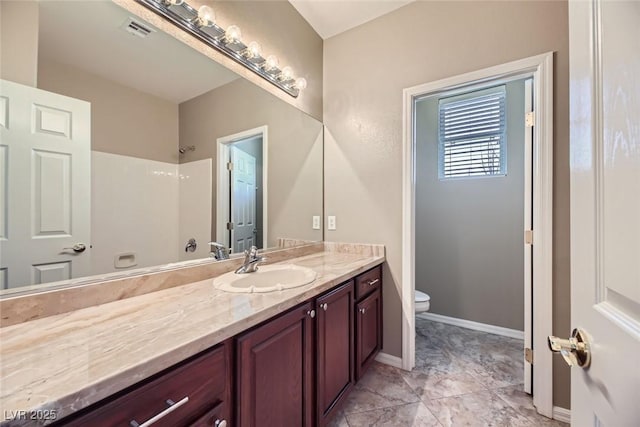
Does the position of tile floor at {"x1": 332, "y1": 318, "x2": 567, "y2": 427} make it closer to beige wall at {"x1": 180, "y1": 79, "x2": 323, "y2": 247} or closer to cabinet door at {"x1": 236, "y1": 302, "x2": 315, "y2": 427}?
cabinet door at {"x1": 236, "y1": 302, "x2": 315, "y2": 427}

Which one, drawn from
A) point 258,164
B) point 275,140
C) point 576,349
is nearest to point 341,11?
point 275,140

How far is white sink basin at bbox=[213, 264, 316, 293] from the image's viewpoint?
4.02 feet

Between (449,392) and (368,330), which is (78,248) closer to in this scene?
(368,330)

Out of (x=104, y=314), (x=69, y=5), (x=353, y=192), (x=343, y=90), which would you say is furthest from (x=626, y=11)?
(x=343, y=90)

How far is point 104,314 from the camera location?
831 mm

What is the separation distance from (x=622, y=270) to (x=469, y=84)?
166cm

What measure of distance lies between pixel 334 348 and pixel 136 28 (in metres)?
1.72

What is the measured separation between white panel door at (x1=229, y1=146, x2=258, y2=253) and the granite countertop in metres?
0.54

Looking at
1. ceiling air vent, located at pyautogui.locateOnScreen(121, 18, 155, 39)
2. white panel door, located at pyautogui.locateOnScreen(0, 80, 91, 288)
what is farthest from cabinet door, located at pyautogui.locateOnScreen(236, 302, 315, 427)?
ceiling air vent, located at pyautogui.locateOnScreen(121, 18, 155, 39)

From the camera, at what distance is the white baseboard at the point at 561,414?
4.62ft

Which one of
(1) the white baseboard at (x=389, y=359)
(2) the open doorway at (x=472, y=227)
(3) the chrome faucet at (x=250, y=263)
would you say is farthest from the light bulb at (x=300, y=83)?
(1) the white baseboard at (x=389, y=359)

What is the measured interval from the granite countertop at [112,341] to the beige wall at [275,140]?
0.65 metres

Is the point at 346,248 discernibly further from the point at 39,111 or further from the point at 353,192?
the point at 39,111

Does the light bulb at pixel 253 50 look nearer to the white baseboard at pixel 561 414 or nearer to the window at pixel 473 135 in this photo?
the window at pixel 473 135
